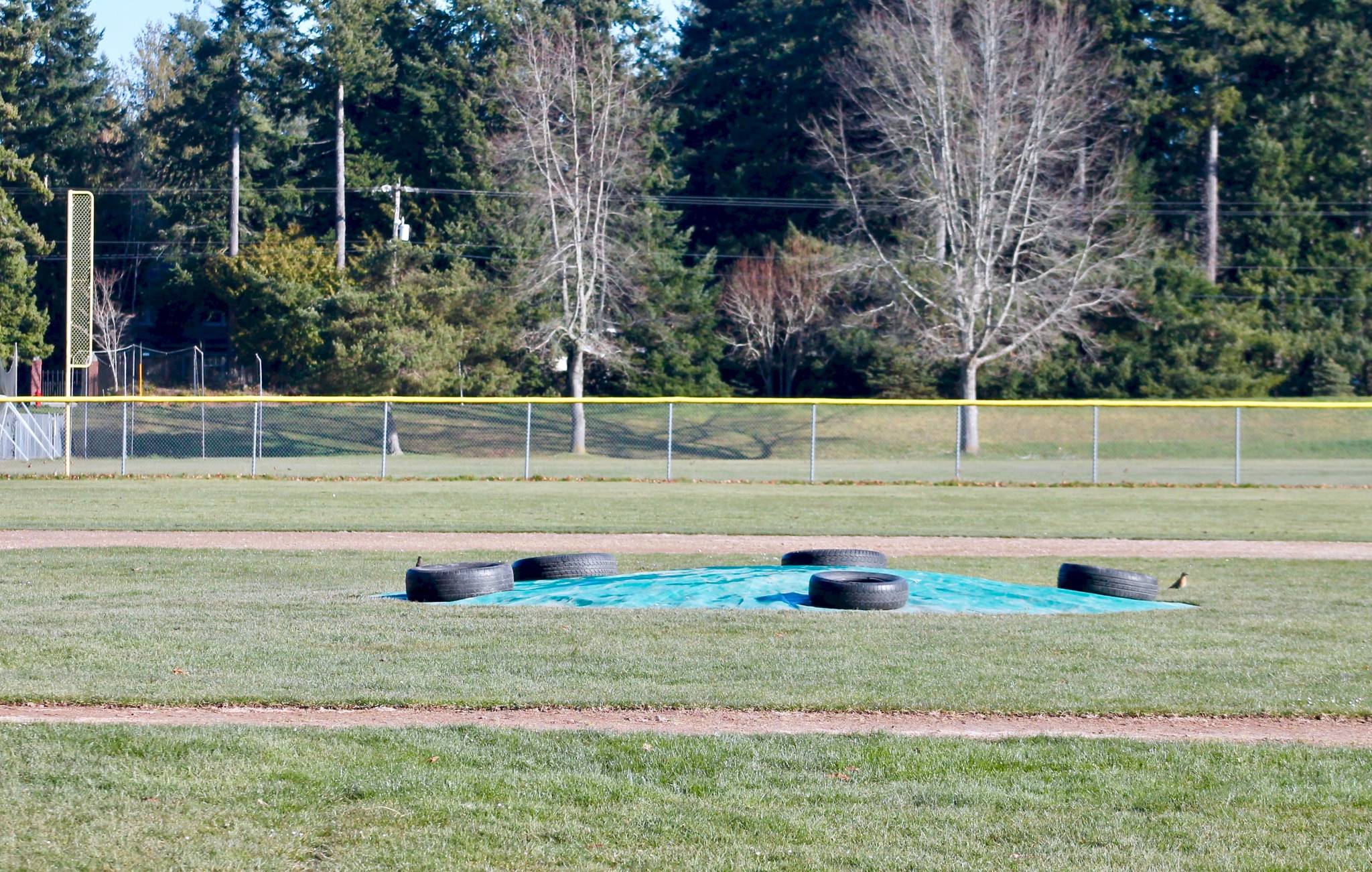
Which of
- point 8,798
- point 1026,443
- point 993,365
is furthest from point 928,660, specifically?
point 993,365

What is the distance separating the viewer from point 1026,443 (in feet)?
142

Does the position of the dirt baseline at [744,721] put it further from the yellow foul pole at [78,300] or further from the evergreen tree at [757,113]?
the evergreen tree at [757,113]

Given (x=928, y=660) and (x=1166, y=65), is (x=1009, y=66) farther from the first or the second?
(x=928, y=660)

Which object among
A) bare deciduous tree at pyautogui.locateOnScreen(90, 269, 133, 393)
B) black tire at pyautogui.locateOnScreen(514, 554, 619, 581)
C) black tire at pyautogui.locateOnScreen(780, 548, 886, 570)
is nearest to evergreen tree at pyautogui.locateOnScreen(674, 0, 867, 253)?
Answer: bare deciduous tree at pyautogui.locateOnScreen(90, 269, 133, 393)

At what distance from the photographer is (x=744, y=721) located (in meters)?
7.38

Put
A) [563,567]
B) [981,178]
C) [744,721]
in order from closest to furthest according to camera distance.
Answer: [744,721] < [563,567] < [981,178]

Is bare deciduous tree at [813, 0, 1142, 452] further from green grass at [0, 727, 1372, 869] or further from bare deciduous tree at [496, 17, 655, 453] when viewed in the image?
green grass at [0, 727, 1372, 869]

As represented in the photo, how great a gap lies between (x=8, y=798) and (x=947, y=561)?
38.1 ft

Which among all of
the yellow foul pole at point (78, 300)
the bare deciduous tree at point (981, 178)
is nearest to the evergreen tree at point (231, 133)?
the yellow foul pole at point (78, 300)

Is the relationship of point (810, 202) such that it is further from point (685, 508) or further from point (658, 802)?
point (658, 802)

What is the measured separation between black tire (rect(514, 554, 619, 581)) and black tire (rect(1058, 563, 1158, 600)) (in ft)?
14.5

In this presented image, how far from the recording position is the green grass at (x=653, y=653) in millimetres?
7848

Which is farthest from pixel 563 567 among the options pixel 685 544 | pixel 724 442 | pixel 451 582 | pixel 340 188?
pixel 340 188

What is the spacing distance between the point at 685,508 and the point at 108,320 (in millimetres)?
43736
